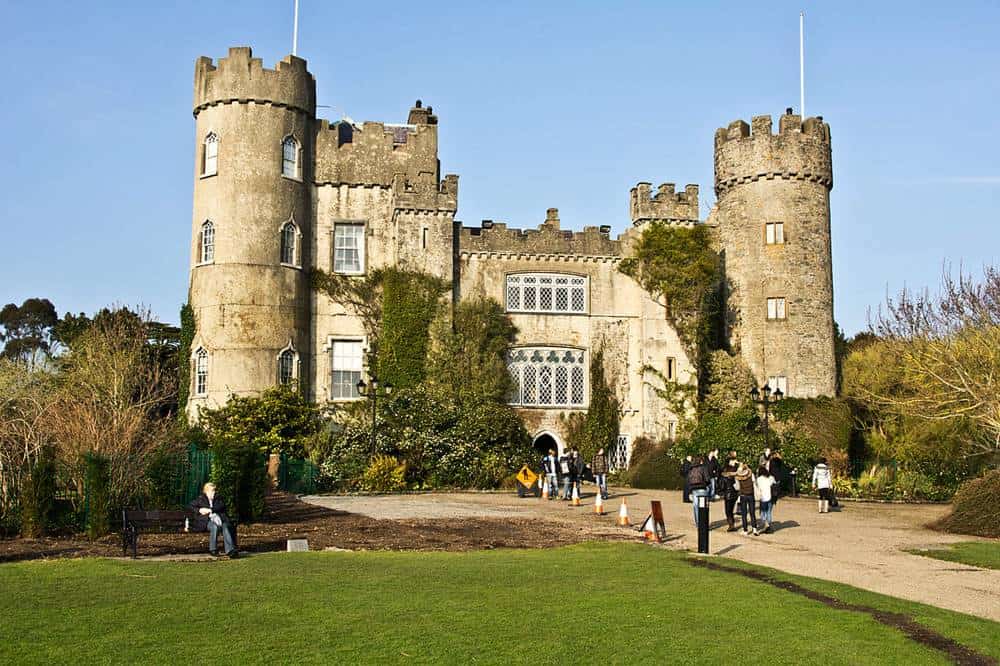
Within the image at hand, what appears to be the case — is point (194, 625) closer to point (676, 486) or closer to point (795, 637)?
point (795, 637)

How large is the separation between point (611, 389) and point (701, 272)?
5.62 meters

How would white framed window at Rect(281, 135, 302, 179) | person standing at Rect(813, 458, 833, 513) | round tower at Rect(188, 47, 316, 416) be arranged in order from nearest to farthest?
1. person standing at Rect(813, 458, 833, 513)
2. round tower at Rect(188, 47, 316, 416)
3. white framed window at Rect(281, 135, 302, 179)

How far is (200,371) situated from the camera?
3712cm

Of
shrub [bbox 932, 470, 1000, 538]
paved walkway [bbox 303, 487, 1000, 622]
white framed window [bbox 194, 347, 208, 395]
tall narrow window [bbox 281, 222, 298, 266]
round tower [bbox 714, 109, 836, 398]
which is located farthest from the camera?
round tower [bbox 714, 109, 836, 398]

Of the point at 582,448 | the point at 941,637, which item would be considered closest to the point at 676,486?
the point at 582,448

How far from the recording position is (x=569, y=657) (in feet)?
32.2

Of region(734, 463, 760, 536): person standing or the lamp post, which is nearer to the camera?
region(734, 463, 760, 536): person standing

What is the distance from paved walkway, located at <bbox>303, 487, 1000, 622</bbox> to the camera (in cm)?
1507

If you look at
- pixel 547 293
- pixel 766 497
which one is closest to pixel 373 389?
pixel 547 293

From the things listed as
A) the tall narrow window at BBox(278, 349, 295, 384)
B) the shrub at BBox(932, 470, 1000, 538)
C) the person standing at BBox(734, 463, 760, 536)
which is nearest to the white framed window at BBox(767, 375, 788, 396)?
the shrub at BBox(932, 470, 1000, 538)

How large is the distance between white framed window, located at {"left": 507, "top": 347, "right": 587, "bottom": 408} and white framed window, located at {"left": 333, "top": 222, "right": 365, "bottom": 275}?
6.66m

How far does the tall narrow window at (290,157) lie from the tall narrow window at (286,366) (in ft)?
21.4

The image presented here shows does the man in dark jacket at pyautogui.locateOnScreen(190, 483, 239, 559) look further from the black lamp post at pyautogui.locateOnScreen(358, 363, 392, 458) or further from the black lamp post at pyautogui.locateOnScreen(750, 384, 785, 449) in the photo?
the black lamp post at pyautogui.locateOnScreen(750, 384, 785, 449)

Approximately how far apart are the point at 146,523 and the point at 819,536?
13.0 m
